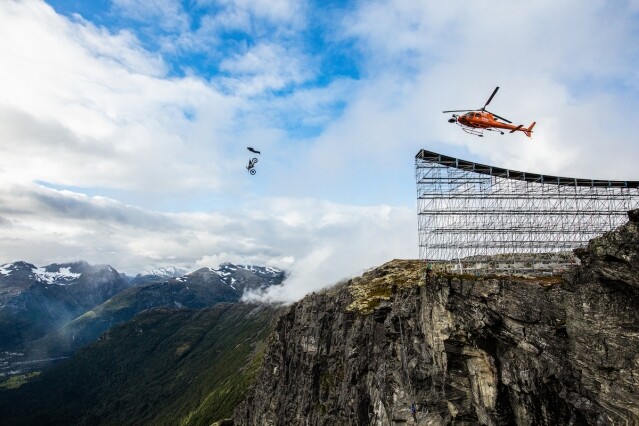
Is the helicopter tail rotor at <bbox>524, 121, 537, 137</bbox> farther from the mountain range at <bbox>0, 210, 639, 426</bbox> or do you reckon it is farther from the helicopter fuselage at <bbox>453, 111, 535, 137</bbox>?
the mountain range at <bbox>0, 210, 639, 426</bbox>

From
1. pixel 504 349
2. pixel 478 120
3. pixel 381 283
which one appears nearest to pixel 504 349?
pixel 504 349

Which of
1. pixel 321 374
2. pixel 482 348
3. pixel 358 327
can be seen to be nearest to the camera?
pixel 482 348

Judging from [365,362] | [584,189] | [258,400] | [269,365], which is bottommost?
[258,400]

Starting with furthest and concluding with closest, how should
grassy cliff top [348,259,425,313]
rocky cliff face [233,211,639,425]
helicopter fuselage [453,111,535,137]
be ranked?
grassy cliff top [348,259,425,313] → helicopter fuselage [453,111,535,137] → rocky cliff face [233,211,639,425]

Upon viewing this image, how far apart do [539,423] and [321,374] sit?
84156 millimetres

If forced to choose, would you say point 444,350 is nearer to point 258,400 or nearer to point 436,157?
point 436,157

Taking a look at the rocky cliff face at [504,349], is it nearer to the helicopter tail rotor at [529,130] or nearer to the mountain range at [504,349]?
the mountain range at [504,349]

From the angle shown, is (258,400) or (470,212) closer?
(470,212)

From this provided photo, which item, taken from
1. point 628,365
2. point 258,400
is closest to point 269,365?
point 258,400

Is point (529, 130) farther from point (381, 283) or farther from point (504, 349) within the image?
point (381, 283)

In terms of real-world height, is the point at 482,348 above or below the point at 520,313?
below

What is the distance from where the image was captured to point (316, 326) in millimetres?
130125

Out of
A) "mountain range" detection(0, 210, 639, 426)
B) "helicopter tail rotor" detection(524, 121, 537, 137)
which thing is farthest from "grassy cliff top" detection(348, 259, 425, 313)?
"helicopter tail rotor" detection(524, 121, 537, 137)

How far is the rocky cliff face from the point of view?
1519 inches
